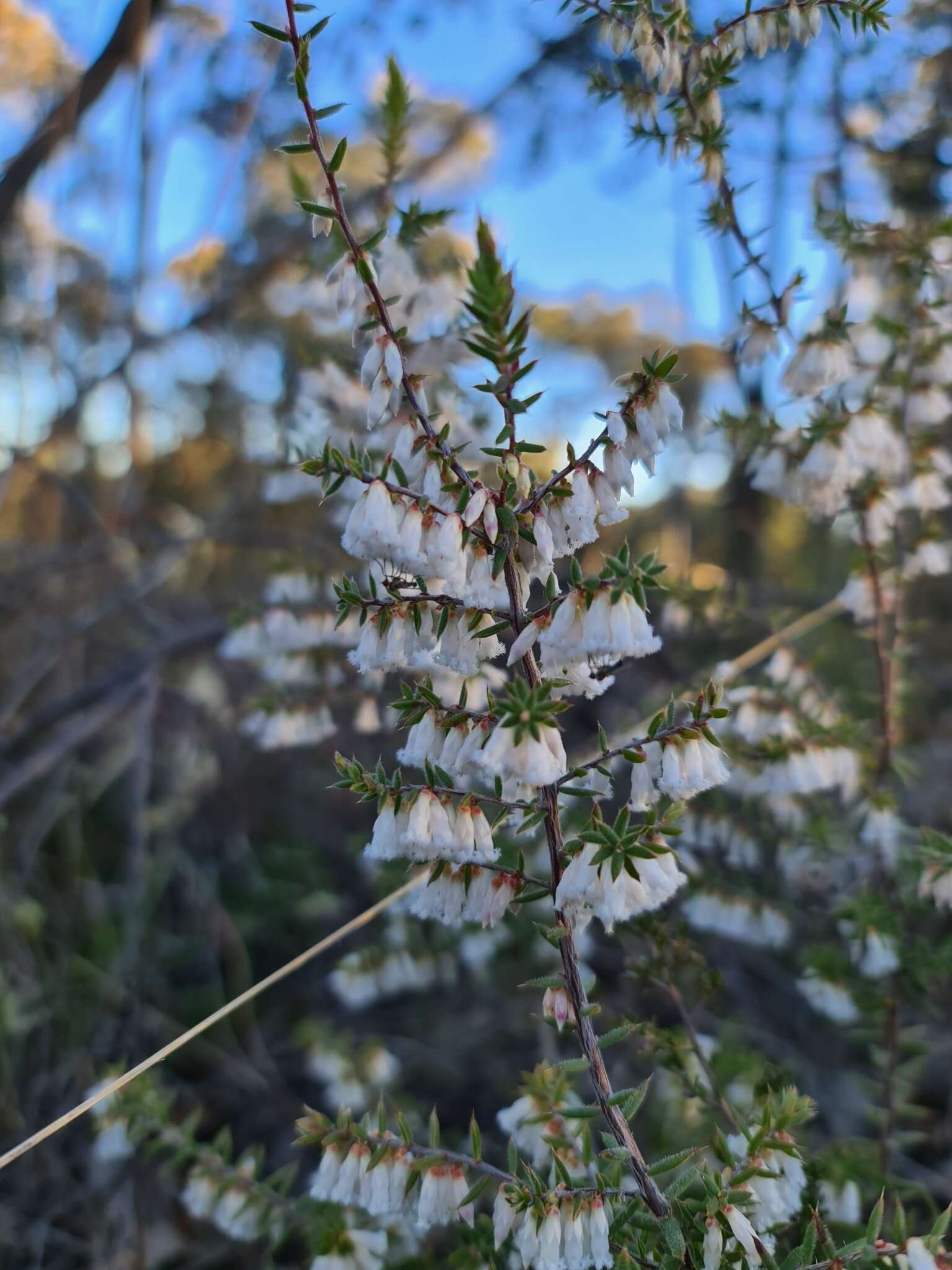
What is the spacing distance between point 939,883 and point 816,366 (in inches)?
45.8

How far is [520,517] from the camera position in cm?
130

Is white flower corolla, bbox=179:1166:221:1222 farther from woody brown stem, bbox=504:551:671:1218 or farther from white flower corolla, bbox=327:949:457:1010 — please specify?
woody brown stem, bbox=504:551:671:1218

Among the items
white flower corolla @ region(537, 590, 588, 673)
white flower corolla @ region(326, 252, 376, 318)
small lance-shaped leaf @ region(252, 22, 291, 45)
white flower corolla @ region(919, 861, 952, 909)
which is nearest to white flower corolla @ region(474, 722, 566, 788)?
white flower corolla @ region(537, 590, 588, 673)

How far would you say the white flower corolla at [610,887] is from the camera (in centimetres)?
123

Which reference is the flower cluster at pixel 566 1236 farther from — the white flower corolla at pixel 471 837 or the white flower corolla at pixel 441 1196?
the white flower corolla at pixel 471 837

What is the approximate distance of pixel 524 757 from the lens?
116 centimetres

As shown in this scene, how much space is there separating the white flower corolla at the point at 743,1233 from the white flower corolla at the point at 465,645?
0.83 metres

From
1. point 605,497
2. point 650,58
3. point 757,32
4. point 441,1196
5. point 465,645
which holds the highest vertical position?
point 757,32

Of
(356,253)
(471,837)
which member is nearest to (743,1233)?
(471,837)

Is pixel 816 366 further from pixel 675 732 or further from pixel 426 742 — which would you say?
pixel 426 742

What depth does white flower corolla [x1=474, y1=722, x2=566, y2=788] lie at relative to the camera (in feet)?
3.79

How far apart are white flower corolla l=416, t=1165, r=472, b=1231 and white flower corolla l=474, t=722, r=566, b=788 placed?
73cm

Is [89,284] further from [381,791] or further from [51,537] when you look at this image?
[381,791]

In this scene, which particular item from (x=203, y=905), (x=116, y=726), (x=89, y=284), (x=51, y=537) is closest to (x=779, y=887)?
(x=203, y=905)
